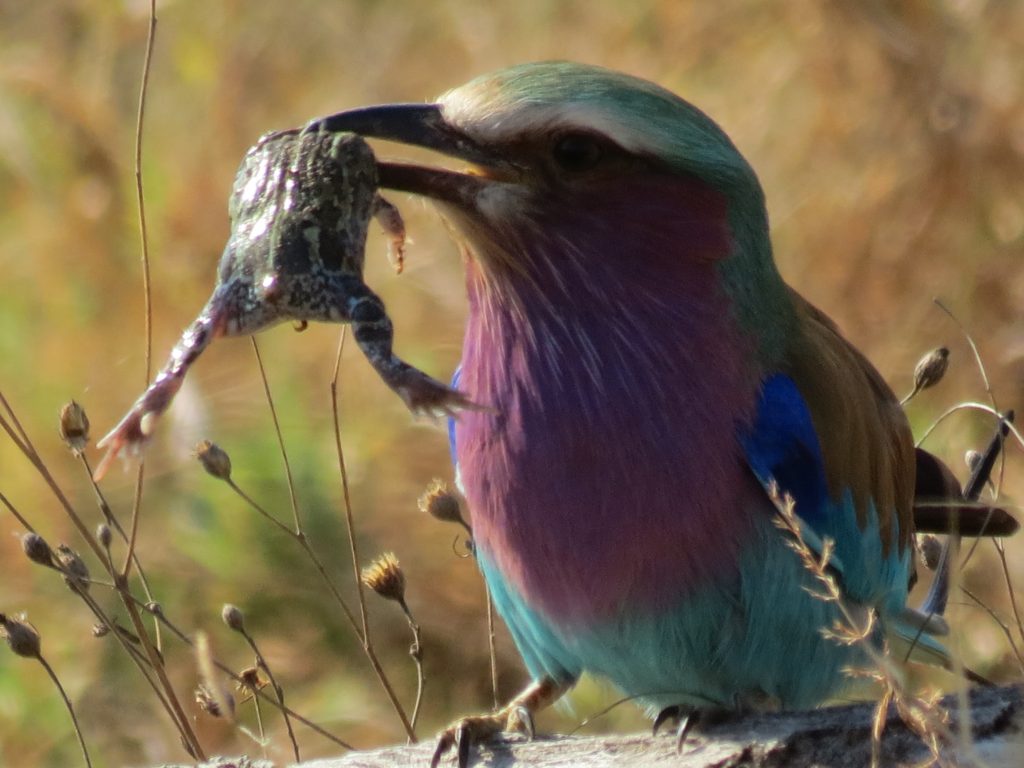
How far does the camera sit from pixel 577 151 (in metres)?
2.89

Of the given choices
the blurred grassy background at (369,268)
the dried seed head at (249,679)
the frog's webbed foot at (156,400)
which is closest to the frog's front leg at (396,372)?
the frog's webbed foot at (156,400)

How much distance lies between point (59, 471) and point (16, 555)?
1.02ft

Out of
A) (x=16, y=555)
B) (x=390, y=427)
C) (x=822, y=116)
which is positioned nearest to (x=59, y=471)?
(x=16, y=555)

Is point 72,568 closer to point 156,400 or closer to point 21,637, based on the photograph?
point 21,637

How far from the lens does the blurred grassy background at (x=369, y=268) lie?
4840 mm

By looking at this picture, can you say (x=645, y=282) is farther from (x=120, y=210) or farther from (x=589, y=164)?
(x=120, y=210)

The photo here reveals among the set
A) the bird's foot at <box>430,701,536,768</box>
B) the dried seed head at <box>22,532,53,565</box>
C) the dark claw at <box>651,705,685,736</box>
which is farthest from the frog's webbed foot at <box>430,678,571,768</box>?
the dried seed head at <box>22,532,53,565</box>

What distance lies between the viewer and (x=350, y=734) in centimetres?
468

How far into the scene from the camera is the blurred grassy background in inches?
191

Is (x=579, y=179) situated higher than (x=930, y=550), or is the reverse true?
(x=579, y=179)

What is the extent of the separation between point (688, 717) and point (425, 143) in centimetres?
98

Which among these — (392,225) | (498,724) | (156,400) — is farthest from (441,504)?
(156,400)

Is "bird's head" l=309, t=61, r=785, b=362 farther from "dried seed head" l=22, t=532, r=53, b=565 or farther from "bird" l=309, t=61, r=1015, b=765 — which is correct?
"dried seed head" l=22, t=532, r=53, b=565

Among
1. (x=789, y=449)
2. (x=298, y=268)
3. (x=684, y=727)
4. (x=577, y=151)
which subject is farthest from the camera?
(x=789, y=449)
